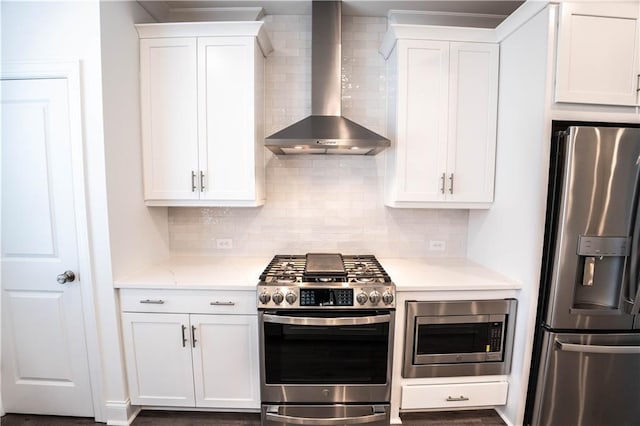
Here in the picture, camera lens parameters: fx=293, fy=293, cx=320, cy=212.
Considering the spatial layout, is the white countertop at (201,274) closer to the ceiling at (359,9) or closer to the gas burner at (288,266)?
the gas burner at (288,266)

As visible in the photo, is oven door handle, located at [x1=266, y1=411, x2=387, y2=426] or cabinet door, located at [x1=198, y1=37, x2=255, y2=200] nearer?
oven door handle, located at [x1=266, y1=411, x2=387, y2=426]

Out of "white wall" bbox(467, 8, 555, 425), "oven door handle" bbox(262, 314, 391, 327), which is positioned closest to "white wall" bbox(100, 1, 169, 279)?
"oven door handle" bbox(262, 314, 391, 327)

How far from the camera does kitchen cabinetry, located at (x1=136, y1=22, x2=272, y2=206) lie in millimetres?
2029

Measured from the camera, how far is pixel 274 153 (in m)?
2.39

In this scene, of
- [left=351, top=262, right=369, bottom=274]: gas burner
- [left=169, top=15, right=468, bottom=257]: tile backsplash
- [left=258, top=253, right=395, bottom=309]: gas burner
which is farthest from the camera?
[left=169, top=15, right=468, bottom=257]: tile backsplash

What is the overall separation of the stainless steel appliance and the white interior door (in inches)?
49.1

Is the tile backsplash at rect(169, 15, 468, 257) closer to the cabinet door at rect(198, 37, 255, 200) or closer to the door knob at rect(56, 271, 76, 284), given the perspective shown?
the cabinet door at rect(198, 37, 255, 200)

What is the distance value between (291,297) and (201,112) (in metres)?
1.43

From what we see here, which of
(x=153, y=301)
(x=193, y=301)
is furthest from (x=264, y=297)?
(x=153, y=301)

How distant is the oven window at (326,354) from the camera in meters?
1.77

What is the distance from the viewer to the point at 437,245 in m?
2.54

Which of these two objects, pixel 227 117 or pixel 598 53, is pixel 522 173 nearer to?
pixel 598 53

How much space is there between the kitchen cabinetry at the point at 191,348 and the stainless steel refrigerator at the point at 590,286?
1.77 m

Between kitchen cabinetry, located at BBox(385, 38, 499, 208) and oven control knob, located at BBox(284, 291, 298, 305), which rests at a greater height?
kitchen cabinetry, located at BBox(385, 38, 499, 208)
